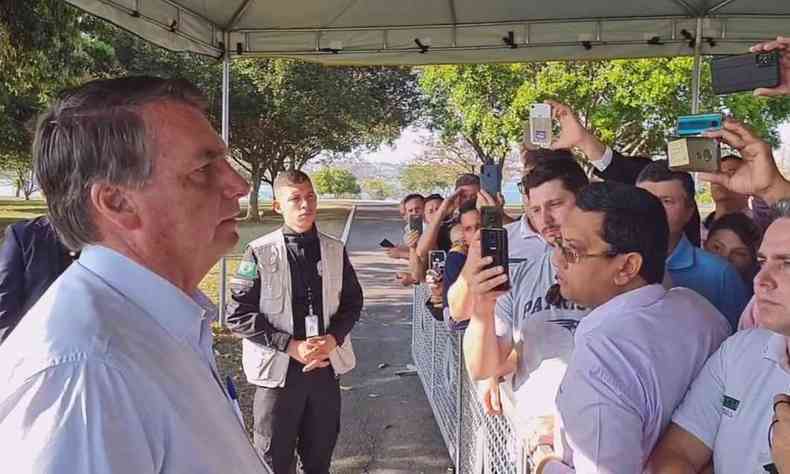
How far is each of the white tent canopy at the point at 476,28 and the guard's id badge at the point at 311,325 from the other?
8.56 feet

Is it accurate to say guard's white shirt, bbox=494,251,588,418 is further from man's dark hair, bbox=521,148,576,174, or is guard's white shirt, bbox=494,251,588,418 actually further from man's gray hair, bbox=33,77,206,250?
man's gray hair, bbox=33,77,206,250

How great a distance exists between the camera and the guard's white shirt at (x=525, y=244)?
2785 millimetres

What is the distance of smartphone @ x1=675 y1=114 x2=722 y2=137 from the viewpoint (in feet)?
6.88

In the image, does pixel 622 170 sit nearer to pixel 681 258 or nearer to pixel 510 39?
pixel 681 258

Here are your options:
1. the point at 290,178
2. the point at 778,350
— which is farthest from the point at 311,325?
the point at 778,350

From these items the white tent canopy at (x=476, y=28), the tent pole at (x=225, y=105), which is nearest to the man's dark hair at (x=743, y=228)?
the white tent canopy at (x=476, y=28)

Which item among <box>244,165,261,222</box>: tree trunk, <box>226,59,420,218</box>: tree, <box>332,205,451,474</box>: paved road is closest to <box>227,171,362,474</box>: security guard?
<box>332,205,451,474</box>: paved road

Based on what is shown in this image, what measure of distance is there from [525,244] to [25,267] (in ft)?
6.97

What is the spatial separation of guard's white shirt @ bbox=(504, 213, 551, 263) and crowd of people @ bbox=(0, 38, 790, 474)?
1 centimetres

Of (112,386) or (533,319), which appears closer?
(112,386)

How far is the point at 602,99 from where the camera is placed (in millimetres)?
17375

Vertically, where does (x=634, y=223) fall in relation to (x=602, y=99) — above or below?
below

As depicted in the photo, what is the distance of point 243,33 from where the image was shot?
5469mm

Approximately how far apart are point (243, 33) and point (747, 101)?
14.5m
